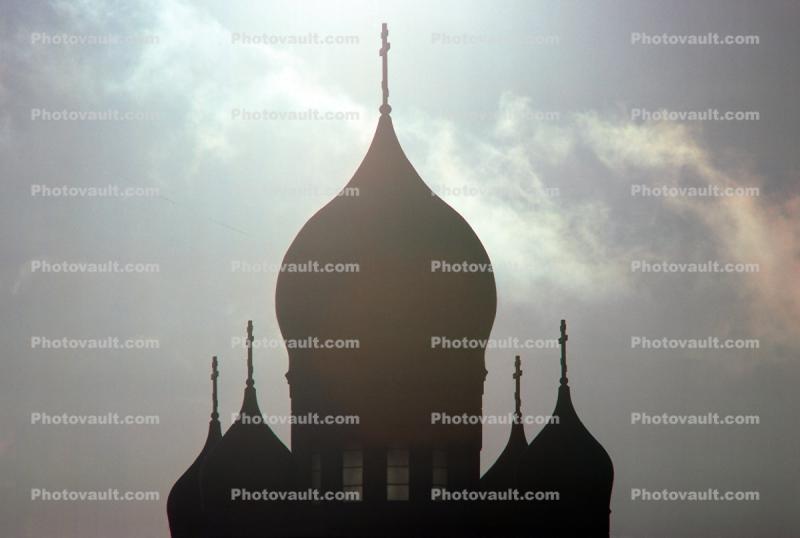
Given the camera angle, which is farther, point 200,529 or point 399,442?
point 200,529

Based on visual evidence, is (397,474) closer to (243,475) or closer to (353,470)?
(353,470)

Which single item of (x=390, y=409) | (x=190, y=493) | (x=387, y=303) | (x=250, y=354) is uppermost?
(x=387, y=303)

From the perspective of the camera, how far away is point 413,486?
114 feet

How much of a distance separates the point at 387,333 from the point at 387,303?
1.86 feet

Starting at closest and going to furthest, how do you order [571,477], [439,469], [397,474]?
[397,474], [439,469], [571,477]

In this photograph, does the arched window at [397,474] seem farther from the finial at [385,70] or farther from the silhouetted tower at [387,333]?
the finial at [385,70]

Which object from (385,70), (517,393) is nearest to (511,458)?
(517,393)

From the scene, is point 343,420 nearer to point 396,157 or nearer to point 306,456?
point 306,456

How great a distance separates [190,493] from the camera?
3950cm

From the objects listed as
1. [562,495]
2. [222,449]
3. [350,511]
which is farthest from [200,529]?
[562,495]

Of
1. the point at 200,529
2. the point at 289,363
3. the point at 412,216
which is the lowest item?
the point at 200,529

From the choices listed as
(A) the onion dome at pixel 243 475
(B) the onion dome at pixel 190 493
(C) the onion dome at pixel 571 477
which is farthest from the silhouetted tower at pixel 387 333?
(B) the onion dome at pixel 190 493

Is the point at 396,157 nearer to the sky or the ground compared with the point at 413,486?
nearer to the sky

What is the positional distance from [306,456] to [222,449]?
187 centimetres
